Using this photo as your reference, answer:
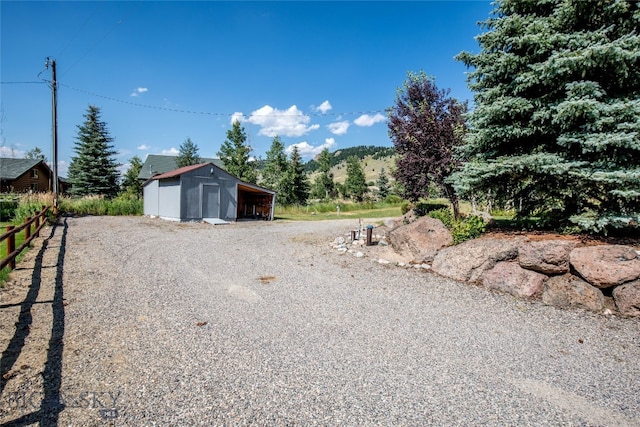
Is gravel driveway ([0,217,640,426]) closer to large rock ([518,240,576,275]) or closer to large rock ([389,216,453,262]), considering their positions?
large rock ([518,240,576,275])

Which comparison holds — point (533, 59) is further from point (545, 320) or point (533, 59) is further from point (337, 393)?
point (337, 393)

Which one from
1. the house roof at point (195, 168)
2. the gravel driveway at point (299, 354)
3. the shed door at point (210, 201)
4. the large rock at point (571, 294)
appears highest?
the house roof at point (195, 168)

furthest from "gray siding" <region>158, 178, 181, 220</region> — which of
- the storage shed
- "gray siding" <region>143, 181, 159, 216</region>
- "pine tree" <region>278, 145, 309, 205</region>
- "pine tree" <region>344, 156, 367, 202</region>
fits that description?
"pine tree" <region>344, 156, 367, 202</region>

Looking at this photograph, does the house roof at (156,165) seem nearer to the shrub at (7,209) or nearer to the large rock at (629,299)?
the shrub at (7,209)

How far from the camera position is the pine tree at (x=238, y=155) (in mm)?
30141

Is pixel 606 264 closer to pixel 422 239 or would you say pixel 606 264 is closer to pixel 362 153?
pixel 422 239

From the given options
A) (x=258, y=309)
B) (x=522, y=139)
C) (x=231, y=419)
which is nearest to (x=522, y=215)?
(x=522, y=139)

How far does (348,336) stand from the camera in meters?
3.77

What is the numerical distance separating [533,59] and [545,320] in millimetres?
4797

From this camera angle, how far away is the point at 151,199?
18.6 metres

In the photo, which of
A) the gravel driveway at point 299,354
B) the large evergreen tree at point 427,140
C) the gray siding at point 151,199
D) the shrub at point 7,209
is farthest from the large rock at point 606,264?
the shrub at point 7,209

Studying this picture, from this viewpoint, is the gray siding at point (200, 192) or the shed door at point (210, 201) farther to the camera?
the shed door at point (210, 201)

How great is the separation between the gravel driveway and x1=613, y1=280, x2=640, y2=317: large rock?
25 cm

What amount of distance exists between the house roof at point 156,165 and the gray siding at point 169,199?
19.7 meters
